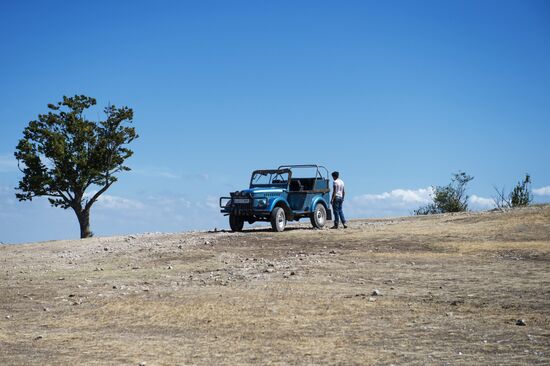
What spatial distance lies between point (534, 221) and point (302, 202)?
29.5 feet

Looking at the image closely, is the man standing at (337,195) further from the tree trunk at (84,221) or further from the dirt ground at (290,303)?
the tree trunk at (84,221)

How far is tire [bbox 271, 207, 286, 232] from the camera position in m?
26.5

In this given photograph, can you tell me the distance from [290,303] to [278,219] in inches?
571

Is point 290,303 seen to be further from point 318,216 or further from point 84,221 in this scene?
point 84,221

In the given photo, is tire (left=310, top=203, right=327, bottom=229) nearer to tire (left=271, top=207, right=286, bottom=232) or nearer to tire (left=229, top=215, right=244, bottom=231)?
tire (left=271, top=207, right=286, bottom=232)

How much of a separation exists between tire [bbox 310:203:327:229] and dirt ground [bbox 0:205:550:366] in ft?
15.4

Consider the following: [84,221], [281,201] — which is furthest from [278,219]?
[84,221]

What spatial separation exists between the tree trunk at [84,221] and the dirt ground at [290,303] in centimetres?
1557

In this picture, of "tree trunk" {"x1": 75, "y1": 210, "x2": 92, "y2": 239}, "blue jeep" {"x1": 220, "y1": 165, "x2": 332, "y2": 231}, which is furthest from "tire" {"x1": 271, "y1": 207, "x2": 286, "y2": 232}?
"tree trunk" {"x1": 75, "y1": 210, "x2": 92, "y2": 239}

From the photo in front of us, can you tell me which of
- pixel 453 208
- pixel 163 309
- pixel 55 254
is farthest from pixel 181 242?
pixel 453 208

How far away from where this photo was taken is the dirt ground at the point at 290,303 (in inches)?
358

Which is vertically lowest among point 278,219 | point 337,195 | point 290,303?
point 290,303

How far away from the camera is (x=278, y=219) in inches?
1056

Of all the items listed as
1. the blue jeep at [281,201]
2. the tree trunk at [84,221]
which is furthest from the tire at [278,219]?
the tree trunk at [84,221]
